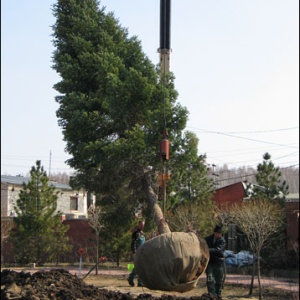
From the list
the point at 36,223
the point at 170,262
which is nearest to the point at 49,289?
the point at 170,262

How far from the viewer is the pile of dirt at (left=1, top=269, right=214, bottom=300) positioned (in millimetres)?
8719

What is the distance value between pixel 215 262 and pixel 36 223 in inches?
627

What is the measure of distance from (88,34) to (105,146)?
3962 millimetres

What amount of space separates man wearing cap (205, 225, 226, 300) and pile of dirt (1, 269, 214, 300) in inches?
34.7

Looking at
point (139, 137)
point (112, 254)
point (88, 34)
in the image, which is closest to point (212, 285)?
point (139, 137)

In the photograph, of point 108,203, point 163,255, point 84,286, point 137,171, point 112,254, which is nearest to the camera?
point 163,255

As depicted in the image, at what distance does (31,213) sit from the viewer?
2541 centimetres

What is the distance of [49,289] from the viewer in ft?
30.7

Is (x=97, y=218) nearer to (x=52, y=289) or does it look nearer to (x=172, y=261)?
(x=52, y=289)

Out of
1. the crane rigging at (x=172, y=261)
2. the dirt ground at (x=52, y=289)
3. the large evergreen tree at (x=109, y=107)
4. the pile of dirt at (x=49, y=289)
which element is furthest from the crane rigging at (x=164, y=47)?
the large evergreen tree at (x=109, y=107)

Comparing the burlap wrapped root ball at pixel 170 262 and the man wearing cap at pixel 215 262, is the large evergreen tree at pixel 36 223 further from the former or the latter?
the burlap wrapped root ball at pixel 170 262

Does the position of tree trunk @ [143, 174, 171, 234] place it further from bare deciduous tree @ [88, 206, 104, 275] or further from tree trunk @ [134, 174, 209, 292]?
tree trunk @ [134, 174, 209, 292]

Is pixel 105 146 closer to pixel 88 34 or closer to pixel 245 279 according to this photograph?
pixel 88 34

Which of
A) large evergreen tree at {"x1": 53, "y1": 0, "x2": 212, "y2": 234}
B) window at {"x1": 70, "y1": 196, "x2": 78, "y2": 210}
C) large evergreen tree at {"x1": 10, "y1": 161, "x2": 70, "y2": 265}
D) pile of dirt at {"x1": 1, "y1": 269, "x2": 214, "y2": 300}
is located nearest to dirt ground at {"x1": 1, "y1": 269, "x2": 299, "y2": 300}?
pile of dirt at {"x1": 1, "y1": 269, "x2": 214, "y2": 300}
